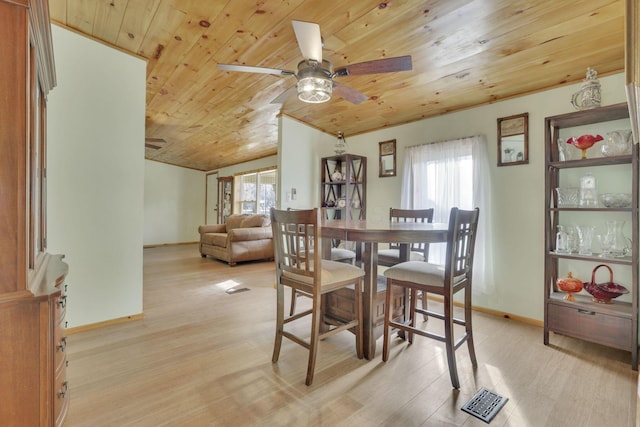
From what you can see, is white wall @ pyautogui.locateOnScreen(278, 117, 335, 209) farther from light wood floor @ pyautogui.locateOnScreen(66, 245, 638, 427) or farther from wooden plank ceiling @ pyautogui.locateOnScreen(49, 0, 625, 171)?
light wood floor @ pyautogui.locateOnScreen(66, 245, 638, 427)

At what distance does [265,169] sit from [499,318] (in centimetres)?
539

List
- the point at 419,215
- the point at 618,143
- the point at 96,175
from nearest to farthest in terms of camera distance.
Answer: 1. the point at 618,143
2. the point at 96,175
3. the point at 419,215

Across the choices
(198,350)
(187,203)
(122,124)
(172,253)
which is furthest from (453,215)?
(187,203)

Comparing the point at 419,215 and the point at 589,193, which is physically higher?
the point at 589,193

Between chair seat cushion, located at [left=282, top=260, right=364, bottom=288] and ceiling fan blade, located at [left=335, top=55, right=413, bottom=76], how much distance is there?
1289mm

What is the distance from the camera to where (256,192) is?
7.26 m

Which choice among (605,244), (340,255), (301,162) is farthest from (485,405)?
(301,162)

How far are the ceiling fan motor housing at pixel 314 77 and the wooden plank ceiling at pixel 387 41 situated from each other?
43 centimetres

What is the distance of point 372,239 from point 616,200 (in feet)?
6.11

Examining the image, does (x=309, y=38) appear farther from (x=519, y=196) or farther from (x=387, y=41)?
(x=519, y=196)

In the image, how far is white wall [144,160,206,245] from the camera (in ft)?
25.0

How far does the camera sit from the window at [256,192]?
7.14 meters

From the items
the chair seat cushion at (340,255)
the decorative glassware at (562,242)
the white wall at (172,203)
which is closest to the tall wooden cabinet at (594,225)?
the decorative glassware at (562,242)

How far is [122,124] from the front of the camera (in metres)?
2.56
